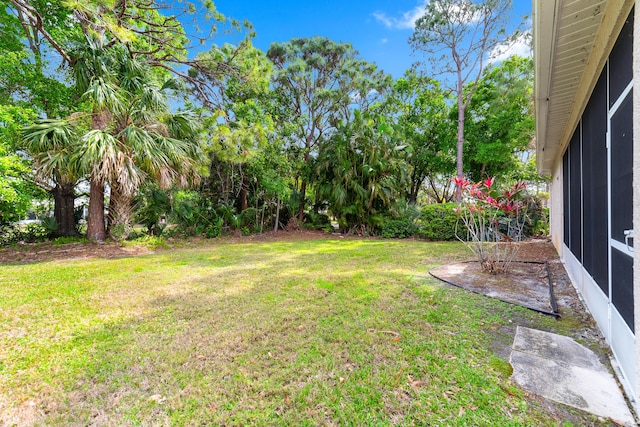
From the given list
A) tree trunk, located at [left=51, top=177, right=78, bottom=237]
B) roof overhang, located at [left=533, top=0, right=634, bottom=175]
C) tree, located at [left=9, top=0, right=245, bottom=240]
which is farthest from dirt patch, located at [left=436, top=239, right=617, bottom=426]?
tree trunk, located at [left=51, top=177, right=78, bottom=237]

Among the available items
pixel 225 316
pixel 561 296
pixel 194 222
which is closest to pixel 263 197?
pixel 194 222

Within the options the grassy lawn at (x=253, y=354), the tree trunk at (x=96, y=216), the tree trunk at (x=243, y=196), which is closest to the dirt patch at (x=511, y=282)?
the grassy lawn at (x=253, y=354)

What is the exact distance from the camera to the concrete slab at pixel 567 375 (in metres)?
1.65

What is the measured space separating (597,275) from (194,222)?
33.5 feet

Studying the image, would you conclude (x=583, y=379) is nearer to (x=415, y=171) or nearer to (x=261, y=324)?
(x=261, y=324)

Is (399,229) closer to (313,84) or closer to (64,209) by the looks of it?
(313,84)

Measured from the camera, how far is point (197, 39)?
8953 millimetres

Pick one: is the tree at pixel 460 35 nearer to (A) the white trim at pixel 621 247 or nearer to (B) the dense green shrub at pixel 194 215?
(A) the white trim at pixel 621 247

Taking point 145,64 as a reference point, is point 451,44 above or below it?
above

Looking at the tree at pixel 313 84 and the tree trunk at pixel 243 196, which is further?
the tree at pixel 313 84

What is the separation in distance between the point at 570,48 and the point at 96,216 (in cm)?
1014

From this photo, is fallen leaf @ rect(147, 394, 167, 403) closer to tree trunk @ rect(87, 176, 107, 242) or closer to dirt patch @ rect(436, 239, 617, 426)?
dirt patch @ rect(436, 239, 617, 426)

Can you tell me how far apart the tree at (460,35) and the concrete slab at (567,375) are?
403 inches

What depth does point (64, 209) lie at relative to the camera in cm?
851
